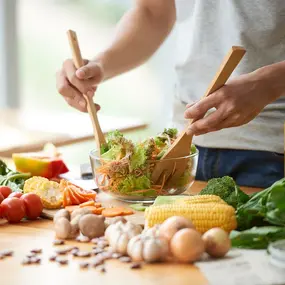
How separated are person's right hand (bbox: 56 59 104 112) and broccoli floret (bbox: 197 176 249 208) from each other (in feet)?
1.77

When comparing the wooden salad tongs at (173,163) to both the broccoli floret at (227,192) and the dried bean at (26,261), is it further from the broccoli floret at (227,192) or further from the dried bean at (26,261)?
the dried bean at (26,261)

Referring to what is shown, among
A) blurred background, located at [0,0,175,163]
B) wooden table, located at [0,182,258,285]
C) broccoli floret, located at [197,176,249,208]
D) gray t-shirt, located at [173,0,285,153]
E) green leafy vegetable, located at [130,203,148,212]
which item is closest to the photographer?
wooden table, located at [0,182,258,285]

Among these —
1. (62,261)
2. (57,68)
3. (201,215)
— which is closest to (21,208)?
(62,261)

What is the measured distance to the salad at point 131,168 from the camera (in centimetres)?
194

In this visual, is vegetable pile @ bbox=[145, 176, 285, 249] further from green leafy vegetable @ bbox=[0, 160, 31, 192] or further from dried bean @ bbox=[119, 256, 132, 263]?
green leafy vegetable @ bbox=[0, 160, 31, 192]

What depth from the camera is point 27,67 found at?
4.56 metres

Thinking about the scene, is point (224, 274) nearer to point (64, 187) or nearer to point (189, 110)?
point (189, 110)

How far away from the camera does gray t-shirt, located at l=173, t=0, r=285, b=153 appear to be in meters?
2.23

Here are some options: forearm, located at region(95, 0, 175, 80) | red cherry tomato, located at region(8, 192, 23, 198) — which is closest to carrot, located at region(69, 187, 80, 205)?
red cherry tomato, located at region(8, 192, 23, 198)

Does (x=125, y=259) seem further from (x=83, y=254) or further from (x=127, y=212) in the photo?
(x=127, y=212)

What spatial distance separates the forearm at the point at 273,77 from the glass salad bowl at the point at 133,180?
0.28 metres

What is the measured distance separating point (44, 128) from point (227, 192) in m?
2.74

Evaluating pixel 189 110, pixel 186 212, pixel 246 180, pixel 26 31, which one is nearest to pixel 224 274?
pixel 186 212

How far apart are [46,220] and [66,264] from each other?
1.31ft
